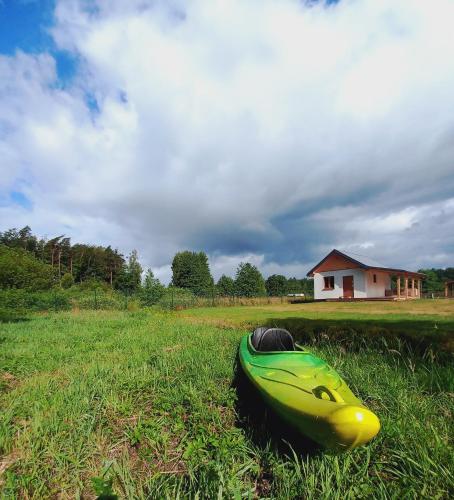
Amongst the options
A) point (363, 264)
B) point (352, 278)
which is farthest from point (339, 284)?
point (363, 264)

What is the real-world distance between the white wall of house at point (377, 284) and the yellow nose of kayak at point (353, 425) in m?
28.1

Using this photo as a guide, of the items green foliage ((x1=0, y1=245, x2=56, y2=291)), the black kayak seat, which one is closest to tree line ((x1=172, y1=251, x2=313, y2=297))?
green foliage ((x1=0, y1=245, x2=56, y2=291))

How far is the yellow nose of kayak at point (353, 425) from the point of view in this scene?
217 cm

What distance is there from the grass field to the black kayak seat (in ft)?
2.16

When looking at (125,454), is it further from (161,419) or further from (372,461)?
(372,461)

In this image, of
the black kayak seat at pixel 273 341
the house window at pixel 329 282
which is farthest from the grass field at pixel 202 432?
the house window at pixel 329 282

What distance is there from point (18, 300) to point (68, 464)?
45.4 ft

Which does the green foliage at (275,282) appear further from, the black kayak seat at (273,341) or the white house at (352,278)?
the black kayak seat at (273,341)

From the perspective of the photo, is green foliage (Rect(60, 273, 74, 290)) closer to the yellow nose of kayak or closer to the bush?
the bush

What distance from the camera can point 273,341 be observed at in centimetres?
539

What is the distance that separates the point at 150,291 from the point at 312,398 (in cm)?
2223

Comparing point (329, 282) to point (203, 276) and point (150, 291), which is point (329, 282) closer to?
point (150, 291)

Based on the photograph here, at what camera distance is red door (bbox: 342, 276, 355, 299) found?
92.8 ft

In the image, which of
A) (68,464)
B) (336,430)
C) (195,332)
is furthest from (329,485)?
(195,332)
